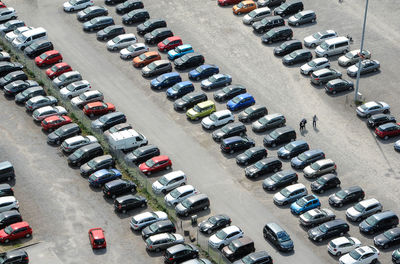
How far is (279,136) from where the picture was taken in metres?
96.6

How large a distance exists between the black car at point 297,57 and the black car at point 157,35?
15836 millimetres

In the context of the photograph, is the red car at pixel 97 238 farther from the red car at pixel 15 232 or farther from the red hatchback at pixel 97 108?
the red hatchback at pixel 97 108

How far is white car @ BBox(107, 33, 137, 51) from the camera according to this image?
114 metres

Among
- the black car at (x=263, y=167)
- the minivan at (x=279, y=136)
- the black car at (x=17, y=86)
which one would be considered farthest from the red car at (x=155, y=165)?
the black car at (x=17, y=86)

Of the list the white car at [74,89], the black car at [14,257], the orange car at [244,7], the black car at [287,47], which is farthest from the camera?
the orange car at [244,7]

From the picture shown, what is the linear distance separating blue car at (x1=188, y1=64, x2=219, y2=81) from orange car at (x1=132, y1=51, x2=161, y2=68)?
18.7 feet

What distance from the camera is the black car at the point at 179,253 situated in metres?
80.1

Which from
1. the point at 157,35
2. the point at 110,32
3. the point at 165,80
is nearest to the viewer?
the point at 165,80

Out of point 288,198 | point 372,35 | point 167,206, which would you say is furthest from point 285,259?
point 372,35

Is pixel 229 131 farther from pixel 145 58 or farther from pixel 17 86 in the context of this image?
pixel 17 86

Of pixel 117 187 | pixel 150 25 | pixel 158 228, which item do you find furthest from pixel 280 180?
pixel 150 25

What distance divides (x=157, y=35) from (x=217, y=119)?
2106 cm

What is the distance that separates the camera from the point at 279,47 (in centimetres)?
11325

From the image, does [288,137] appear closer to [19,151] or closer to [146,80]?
[146,80]
